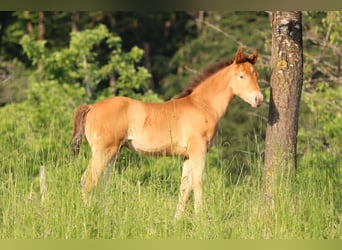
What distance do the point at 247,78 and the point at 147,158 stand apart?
4469 millimetres

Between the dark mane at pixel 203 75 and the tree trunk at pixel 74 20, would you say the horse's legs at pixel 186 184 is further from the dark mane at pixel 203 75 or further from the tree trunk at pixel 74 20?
the tree trunk at pixel 74 20

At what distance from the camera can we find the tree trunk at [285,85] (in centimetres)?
539

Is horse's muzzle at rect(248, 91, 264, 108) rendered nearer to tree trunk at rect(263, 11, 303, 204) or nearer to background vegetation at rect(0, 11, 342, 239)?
background vegetation at rect(0, 11, 342, 239)

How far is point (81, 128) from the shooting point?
22.8ft

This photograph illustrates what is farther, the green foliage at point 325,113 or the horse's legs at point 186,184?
the green foliage at point 325,113

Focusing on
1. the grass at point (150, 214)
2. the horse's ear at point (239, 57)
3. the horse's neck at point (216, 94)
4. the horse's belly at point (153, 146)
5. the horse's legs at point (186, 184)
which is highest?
the horse's ear at point (239, 57)

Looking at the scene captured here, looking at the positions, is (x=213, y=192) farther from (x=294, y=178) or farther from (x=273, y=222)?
(x=273, y=222)

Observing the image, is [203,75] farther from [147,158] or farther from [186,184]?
[147,158]

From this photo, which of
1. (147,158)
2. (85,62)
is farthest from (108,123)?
(85,62)

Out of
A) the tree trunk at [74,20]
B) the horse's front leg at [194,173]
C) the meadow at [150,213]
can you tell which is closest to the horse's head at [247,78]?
the horse's front leg at [194,173]

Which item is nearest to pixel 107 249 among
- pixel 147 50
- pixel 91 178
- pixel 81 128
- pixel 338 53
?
pixel 91 178

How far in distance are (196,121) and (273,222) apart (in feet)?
9.46

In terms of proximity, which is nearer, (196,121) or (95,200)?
(95,200)

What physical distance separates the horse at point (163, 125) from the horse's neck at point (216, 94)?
0.04 meters
